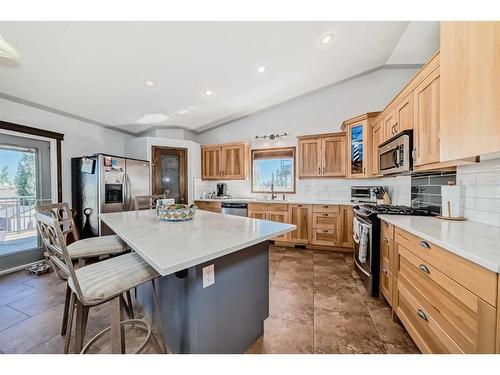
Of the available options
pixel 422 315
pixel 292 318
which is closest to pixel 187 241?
pixel 292 318

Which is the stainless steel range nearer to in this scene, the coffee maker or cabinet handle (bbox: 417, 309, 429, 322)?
cabinet handle (bbox: 417, 309, 429, 322)

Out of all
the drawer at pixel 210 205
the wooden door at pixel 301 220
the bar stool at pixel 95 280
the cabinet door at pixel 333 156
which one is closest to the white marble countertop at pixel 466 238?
the bar stool at pixel 95 280

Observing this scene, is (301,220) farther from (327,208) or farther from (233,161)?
(233,161)

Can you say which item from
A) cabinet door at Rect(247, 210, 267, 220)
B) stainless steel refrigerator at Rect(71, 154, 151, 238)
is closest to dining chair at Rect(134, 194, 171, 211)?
stainless steel refrigerator at Rect(71, 154, 151, 238)

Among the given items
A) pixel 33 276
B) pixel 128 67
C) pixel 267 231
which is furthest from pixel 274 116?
pixel 33 276

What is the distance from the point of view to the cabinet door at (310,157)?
3889mm

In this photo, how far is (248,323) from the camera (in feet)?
4.66

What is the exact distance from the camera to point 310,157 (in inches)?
156

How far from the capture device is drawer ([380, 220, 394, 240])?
1.83 m

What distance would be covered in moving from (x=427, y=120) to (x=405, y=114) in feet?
1.33

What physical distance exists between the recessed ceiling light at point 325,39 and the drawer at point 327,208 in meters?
2.36

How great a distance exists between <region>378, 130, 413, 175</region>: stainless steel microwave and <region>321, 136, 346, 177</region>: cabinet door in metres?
1.11
